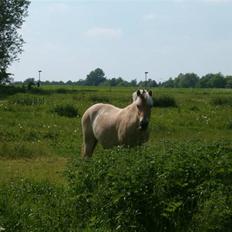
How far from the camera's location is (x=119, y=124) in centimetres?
1323

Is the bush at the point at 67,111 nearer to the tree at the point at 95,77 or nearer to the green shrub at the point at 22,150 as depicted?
the green shrub at the point at 22,150

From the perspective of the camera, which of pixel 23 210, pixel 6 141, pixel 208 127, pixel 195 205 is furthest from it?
pixel 208 127

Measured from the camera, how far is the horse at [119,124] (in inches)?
491

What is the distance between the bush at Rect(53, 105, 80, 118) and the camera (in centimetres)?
2709

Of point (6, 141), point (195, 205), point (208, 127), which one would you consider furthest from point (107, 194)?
point (208, 127)

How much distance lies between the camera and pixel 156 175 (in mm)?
8031

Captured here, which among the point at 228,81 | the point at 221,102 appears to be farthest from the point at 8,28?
the point at 228,81

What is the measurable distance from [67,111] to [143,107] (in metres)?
15.1

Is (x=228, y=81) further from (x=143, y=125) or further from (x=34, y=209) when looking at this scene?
(x=34, y=209)

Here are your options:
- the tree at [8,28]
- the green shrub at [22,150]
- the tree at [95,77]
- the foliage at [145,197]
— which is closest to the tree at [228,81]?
the tree at [95,77]

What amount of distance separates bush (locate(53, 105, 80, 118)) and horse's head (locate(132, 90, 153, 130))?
47.9 ft

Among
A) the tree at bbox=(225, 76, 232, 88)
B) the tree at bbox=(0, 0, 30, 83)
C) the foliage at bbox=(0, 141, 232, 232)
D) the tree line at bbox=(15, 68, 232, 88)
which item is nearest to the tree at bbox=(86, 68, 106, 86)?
the tree line at bbox=(15, 68, 232, 88)

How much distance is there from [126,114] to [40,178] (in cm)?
239

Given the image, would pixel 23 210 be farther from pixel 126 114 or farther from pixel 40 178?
pixel 126 114
